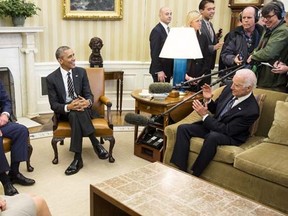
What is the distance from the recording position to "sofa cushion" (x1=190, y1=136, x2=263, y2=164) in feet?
9.09

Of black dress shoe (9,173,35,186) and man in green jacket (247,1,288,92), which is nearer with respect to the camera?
black dress shoe (9,173,35,186)

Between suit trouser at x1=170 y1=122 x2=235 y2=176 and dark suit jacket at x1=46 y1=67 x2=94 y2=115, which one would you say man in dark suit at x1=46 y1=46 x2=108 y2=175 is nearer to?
dark suit jacket at x1=46 y1=67 x2=94 y2=115

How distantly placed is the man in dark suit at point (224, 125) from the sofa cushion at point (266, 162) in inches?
8.1

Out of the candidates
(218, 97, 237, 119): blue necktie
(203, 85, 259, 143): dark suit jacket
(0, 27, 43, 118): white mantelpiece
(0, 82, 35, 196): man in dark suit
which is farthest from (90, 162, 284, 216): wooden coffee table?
(0, 27, 43, 118): white mantelpiece

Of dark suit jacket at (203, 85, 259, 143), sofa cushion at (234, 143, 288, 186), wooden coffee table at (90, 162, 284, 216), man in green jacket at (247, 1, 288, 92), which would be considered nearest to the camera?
wooden coffee table at (90, 162, 284, 216)

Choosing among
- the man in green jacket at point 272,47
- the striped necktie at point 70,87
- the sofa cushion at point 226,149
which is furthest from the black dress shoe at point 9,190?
the man in green jacket at point 272,47

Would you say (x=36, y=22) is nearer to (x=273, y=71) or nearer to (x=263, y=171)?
(x=273, y=71)

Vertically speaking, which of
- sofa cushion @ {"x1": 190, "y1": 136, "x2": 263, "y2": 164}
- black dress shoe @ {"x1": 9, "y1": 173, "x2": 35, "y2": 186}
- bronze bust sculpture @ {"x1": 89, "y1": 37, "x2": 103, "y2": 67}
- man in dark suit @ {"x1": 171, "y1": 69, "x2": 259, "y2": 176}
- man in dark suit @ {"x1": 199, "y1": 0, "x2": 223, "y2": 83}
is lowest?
black dress shoe @ {"x1": 9, "y1": 173, "x2": 35, "y2": 186}

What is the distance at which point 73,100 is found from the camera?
3471 millimetres

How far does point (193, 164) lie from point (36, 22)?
10.5 feet

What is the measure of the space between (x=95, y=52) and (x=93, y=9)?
664 millimetres

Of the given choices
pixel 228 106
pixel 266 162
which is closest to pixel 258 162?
pixel 266 162

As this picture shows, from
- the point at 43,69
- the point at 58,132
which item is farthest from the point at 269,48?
the point at 43,69

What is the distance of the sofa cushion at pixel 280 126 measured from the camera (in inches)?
113
